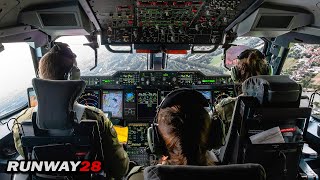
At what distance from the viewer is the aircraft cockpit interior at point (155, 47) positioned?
8.36 feet

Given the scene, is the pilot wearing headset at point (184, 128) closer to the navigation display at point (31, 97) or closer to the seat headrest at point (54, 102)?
the seat headrest at point (54, 102)

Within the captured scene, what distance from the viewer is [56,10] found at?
8.61ft

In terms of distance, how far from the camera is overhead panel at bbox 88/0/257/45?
8.00ft

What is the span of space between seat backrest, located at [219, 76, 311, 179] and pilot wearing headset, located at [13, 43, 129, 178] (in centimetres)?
73

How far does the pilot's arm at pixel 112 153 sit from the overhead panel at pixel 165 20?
3.10 ft

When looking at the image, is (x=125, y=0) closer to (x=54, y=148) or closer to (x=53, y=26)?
(x=53, y=26)

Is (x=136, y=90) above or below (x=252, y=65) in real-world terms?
below

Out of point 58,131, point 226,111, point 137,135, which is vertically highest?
point 58,131

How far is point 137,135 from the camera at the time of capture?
3.19 meters

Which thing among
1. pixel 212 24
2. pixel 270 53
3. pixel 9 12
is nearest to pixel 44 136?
pixel 9 12

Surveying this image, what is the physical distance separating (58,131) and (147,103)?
1620 millimetres

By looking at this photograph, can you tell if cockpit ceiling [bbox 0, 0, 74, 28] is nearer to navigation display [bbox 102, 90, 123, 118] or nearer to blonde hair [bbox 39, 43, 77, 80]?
blonde hair [bbox 39, 43, 77, 80]

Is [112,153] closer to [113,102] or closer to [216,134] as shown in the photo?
[216,134]

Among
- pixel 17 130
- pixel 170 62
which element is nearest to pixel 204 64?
pixel 170 62
